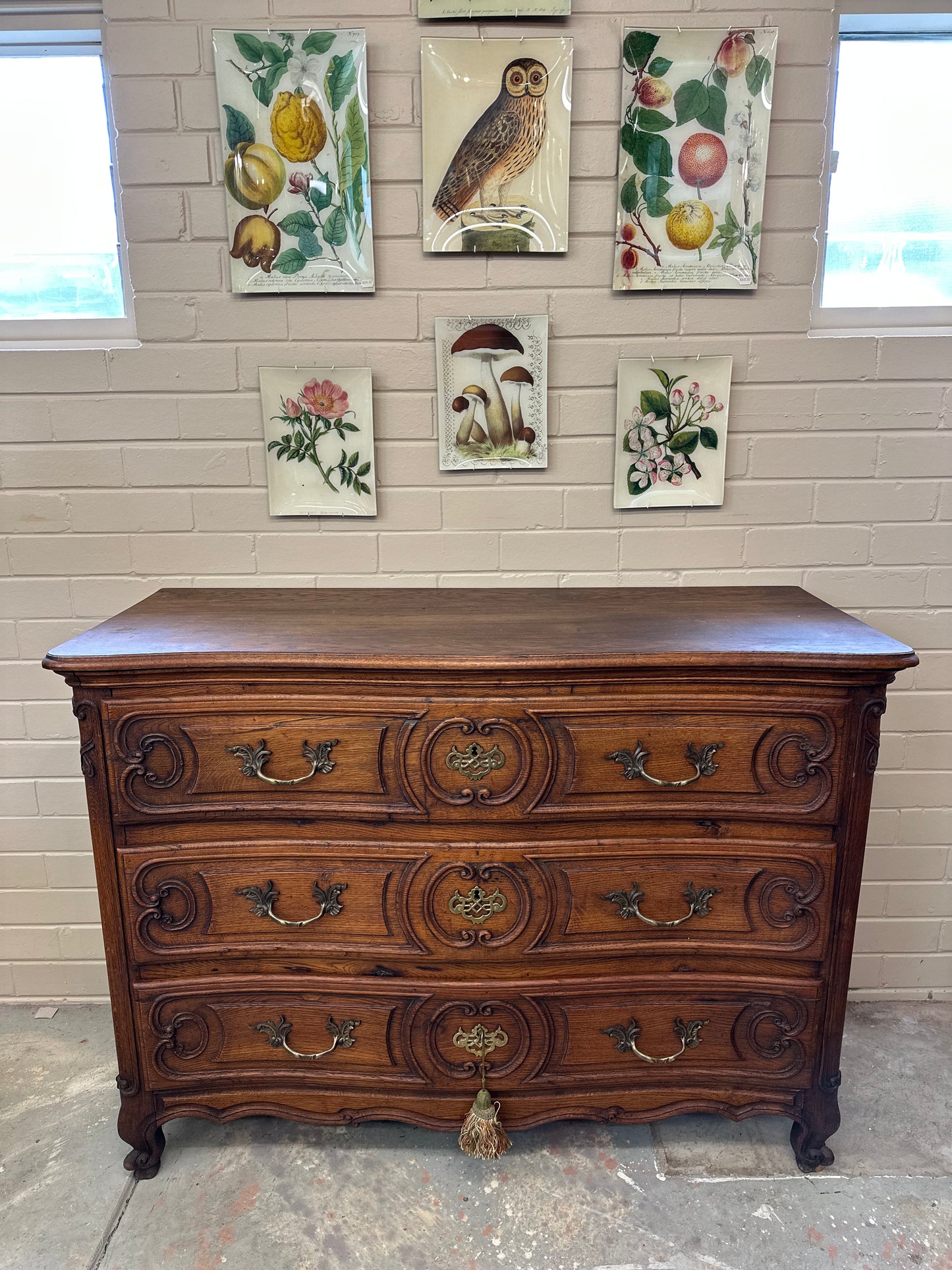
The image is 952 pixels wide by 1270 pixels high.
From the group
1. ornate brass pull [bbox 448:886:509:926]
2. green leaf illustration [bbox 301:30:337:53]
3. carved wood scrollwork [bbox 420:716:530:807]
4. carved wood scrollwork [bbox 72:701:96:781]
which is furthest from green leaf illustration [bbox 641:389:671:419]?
carved wood scrollwork [bbox 72:701:96:781]

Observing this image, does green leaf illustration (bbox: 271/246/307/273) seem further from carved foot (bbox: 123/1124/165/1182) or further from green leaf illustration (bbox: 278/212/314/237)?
carved foot (bbox: 123/1124/165/1182)

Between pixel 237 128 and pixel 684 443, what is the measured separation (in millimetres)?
1215

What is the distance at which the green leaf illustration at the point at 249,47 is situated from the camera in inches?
69.7

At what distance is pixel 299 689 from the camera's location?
1501 mm

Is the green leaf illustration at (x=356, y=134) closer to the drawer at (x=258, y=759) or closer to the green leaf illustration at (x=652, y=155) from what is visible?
the green leaf illustration at (x=652, y=155)

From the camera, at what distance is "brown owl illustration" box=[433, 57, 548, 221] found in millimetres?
1791

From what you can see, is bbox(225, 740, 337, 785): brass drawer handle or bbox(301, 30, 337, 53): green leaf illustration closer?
bbox(225, 740, 337, 785): brass drawer handle

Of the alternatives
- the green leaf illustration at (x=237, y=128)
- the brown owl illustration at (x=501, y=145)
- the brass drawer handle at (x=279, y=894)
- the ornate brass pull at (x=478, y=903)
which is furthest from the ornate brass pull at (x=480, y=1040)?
the green leaf illustration at (x=237, y=128)

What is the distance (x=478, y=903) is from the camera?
158cm

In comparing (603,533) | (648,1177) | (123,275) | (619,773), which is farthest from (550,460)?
(648,1177)

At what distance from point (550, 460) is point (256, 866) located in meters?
1.12

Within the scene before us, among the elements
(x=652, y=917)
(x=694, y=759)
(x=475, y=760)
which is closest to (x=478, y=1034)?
(x=652, y=917)

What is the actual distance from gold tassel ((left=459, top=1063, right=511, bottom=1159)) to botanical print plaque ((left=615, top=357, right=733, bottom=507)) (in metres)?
1.33

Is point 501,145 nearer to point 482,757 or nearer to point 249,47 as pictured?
point 249,47
